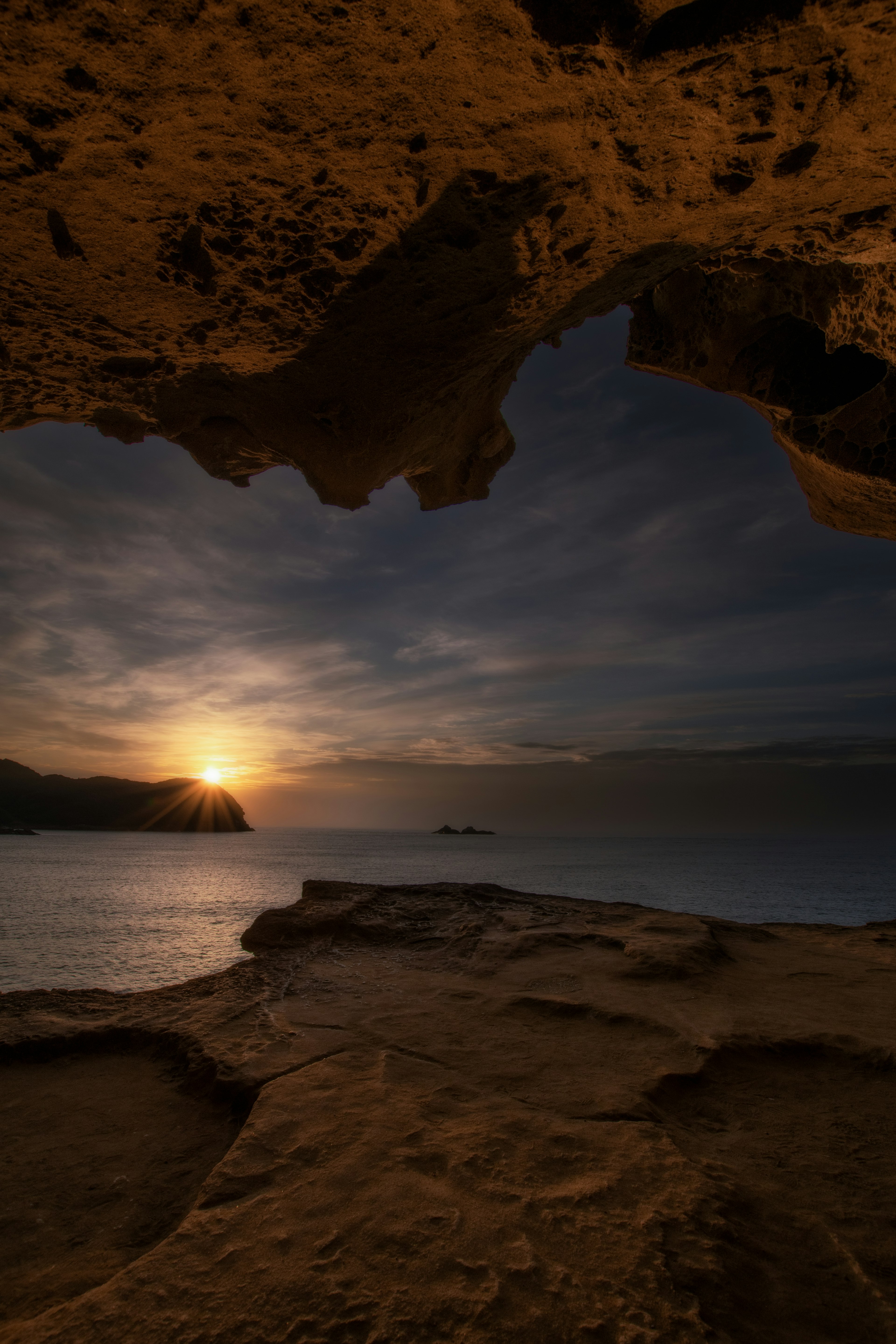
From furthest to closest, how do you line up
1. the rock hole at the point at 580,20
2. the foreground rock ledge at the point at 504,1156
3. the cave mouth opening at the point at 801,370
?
the cave mouth opening at the point at 801,370
the rock hole at the point at 580,20
the foreground rock ledge at the point at 504,1156

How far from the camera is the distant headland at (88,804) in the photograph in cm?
9481

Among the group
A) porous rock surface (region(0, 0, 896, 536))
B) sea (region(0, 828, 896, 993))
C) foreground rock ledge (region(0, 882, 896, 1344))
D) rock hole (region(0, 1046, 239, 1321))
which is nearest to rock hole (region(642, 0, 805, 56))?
porous rock surface (region(0, 0, 896, 536))

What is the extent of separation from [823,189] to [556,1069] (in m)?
5.27

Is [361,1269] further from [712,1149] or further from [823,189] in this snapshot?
[823,189]

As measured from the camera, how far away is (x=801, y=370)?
→ 6.62 meters

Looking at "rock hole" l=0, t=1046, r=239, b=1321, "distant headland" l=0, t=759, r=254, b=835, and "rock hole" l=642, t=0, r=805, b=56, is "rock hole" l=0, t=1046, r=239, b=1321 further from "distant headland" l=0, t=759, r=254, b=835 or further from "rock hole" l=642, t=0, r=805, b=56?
"distant headland" l=0, t=759, r=254, b=835

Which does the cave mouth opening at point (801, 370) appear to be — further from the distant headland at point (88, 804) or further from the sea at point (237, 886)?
the distant headland at point (88, 804)

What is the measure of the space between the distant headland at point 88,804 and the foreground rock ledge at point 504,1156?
94593 millimetres

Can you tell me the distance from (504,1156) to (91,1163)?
154 cm

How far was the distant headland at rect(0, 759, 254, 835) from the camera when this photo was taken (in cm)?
9481

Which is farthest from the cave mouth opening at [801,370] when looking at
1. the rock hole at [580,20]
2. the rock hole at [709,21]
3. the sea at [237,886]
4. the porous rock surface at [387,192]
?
the sea at [237,886]

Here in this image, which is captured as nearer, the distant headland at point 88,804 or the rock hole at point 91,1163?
the rock hole at point 91,1163

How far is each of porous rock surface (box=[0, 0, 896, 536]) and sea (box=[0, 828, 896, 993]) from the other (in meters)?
5.13

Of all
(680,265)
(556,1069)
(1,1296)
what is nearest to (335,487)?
(680,265)
